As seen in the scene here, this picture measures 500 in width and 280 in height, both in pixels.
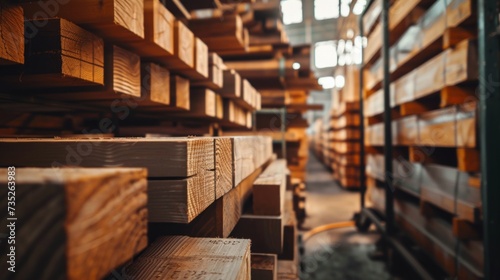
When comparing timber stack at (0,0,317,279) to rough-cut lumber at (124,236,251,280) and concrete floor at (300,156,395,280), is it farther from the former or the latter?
concrete floor at (300,156,395,280)

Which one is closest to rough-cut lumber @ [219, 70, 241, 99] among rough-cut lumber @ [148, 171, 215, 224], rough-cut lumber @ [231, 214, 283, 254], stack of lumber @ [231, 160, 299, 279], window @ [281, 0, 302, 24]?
stack of lumber @ [231, 160, 299, 279]

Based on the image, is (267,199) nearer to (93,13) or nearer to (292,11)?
(93,13)

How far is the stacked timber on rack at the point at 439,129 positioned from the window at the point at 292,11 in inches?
540

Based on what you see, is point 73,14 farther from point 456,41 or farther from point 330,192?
point 330,192

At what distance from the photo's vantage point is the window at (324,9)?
1622 cm

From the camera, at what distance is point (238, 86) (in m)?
2.60

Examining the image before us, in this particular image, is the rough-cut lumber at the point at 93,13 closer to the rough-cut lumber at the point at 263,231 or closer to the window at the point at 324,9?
the rough-cut lumber at the point at 263,231

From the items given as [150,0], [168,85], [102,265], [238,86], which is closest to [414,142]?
[238,86]

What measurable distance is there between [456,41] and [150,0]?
7.23 ft

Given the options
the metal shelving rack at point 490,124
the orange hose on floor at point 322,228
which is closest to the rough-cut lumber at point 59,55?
the metal shelving rack at point 490,124

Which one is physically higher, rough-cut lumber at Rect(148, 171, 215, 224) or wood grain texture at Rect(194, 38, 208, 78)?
wood grain texture at Rect(194, 38, 208, 78)

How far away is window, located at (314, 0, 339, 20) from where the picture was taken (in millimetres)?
16219

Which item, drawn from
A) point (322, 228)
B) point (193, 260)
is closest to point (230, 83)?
point (193, 260)

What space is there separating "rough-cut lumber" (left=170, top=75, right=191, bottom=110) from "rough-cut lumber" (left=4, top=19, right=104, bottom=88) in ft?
2.32
